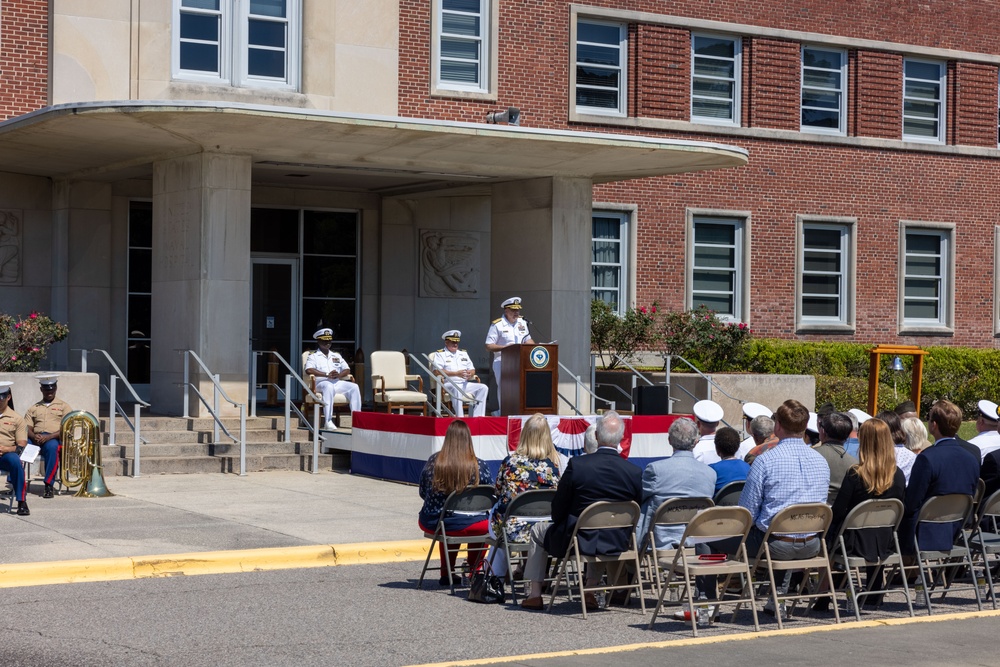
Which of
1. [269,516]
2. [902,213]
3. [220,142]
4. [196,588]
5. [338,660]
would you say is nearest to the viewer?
[338,660]

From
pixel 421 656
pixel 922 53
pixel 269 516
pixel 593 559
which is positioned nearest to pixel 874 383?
pixel 269 516

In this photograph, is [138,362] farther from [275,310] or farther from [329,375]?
[329,375]

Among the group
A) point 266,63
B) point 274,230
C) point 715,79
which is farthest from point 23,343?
point 715,79

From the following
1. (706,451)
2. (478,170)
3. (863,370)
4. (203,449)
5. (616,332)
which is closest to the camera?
(706,451)

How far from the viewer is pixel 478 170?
20734 millimetres

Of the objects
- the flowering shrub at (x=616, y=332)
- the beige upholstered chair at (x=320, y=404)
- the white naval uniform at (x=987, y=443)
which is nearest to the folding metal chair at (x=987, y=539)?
the white naval uniform at (x=987, y=443)

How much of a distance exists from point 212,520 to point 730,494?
5.37m

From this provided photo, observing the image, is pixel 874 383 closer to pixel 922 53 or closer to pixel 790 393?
pixel 790 393

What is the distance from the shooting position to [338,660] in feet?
26.2

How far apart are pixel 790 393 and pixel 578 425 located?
22.0ft

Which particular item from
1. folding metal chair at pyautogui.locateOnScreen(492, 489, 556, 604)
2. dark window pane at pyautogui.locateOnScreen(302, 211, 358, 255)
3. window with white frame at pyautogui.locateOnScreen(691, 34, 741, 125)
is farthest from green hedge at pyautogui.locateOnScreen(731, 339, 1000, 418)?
folding metal chair at pyautogui.locateOnScreen(492, 489, 556, 604)

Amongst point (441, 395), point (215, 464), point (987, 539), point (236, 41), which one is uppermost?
point (236, 41)

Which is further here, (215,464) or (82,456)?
(215,464)

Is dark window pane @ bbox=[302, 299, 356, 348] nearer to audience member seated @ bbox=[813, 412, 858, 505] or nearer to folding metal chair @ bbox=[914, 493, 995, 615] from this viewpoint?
audience member seated @ bbox=[813, 412, 858, 505]
